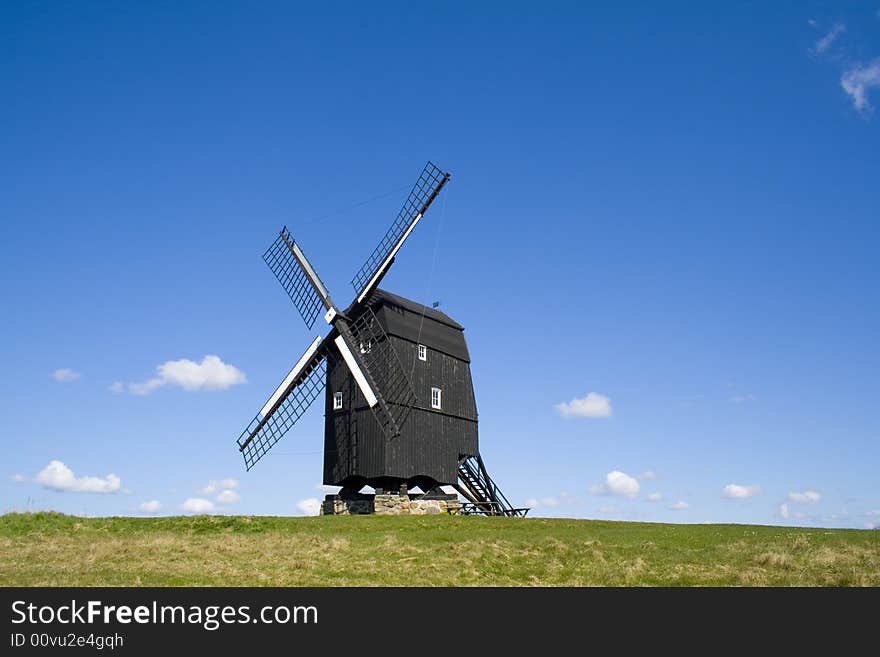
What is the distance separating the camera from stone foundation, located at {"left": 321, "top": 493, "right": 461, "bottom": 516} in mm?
37500

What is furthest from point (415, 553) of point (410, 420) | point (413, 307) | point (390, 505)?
point (413, 307)

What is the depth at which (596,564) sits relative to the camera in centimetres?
2069

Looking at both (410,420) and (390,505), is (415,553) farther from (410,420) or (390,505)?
(410,420)

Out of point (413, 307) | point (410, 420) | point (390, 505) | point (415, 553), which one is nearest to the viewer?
point (415, 553)

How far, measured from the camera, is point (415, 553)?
22.8 metres

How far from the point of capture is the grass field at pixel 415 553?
60.8 ft

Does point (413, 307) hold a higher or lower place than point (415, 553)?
higher

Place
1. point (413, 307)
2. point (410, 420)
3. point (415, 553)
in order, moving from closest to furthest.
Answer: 1. point (415, 553)
2. point (410, 420)
3. point (413, 307)

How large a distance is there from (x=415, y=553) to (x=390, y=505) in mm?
14914
